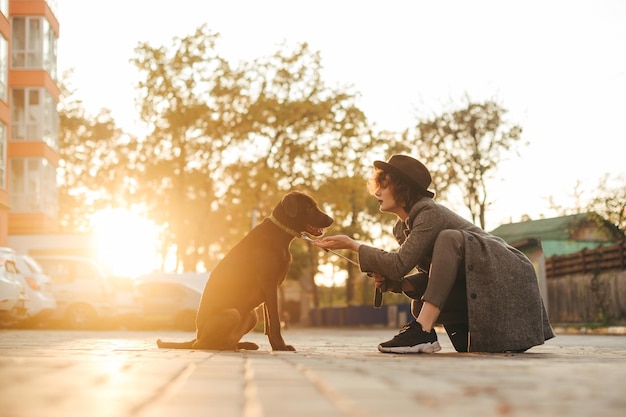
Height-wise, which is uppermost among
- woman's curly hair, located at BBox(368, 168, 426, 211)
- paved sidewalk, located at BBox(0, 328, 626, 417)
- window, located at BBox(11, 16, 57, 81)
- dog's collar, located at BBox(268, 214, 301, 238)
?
window, located at BBox(11, 16, 57, 81)

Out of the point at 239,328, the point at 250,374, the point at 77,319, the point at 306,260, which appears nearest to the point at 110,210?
the point at 306,260

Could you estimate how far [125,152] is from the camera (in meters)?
38.1

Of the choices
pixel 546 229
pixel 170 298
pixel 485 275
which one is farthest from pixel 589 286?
pixel 546 229

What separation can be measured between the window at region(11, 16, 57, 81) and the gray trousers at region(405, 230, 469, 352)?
106 ft

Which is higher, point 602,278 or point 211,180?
point 211,180

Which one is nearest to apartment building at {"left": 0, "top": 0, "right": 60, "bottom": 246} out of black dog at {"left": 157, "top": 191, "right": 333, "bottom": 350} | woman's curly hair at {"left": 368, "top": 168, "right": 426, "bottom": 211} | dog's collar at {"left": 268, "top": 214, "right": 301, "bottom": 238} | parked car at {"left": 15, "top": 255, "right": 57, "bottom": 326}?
parked car at {"left": 15, "top": 255, "right": 57, "bottom": 326}

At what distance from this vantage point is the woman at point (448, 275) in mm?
6594

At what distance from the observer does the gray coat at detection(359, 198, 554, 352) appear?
6605 mm

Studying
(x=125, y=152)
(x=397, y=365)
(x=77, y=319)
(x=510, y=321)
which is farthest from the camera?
(x=125, y=152)

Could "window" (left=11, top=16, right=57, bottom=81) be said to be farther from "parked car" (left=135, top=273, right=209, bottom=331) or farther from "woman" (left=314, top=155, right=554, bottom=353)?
"woman" (left=314, top=155, right=554, bottom=353)

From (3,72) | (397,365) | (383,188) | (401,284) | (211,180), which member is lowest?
(397,365)

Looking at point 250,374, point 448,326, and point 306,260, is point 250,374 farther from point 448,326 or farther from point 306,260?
point 306,260

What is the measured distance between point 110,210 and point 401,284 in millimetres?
44667

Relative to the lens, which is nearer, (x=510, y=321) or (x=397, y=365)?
(x=397, y=365)
